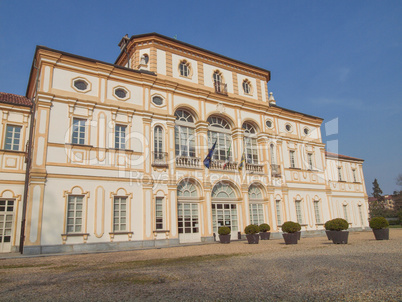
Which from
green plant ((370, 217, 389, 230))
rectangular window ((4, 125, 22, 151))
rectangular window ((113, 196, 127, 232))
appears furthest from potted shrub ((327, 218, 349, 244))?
rectangular window ((4, 125, 22, 151))

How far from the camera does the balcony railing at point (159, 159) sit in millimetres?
18750

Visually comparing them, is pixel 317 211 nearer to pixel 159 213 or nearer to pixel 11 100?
pixel 159 213

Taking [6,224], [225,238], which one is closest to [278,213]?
[225,238]

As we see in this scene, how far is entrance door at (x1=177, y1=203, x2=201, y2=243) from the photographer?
19.2m

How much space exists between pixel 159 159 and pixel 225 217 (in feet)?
20.5

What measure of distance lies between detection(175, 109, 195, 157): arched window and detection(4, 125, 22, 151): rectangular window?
9.15 m

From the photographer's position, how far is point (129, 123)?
18.5m

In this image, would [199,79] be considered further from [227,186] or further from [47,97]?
[47,97]

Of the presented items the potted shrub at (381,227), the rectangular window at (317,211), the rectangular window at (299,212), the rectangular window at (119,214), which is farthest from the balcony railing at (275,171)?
the rectangular window at (119,214)

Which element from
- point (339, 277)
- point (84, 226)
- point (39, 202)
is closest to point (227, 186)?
point (84, 226)

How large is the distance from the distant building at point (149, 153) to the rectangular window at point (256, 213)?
7cm

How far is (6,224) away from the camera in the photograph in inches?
637

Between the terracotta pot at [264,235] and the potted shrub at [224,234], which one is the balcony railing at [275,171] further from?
the potted shrub at [224,234]

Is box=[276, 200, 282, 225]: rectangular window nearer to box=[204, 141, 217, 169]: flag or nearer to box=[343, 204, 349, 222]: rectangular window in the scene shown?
box=[204, 141, 217, 169]: flag
